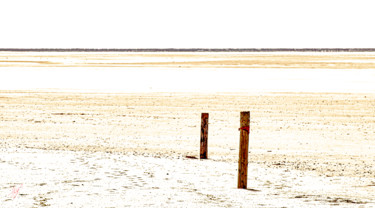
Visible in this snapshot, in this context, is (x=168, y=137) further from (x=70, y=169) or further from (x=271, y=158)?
(x=70, y=169)

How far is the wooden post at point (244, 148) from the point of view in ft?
31.7

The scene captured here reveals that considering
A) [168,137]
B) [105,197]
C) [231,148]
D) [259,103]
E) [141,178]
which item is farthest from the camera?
[259,103]

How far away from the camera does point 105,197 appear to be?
9234 millimetres

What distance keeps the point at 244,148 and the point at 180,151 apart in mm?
4190

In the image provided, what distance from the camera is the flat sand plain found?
9.43 m

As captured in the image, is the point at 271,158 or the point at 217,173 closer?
the point at 217,173

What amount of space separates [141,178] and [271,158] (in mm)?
3346

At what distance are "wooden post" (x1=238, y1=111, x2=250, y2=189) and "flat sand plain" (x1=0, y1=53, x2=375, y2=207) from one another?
21cm

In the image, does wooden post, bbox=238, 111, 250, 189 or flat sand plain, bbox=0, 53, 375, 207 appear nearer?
flat sand plain, bbox=0, 53, 375, 207

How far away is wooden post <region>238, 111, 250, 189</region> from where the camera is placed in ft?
31.7

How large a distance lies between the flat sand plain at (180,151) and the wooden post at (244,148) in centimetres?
21

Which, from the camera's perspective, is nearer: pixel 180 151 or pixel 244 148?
pixel 244 148

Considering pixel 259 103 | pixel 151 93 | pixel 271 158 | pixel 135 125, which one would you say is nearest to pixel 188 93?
pixel 151 93

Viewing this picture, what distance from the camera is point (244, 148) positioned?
9.80 m
